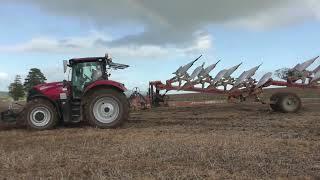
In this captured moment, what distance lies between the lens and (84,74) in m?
16.9

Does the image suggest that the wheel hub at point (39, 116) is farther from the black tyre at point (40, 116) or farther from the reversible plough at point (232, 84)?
the reversible plough at point (232, 84)

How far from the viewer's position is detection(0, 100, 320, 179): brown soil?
27.3 ft

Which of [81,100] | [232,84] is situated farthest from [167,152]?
[232,84]

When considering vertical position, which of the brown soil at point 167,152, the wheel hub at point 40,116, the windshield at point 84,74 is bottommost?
the brown soil at point 167,152

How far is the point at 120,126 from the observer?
1677cm

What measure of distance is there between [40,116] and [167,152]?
7.28m

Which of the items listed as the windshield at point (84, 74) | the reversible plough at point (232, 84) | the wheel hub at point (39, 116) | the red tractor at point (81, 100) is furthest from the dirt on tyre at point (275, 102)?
the wheel hub at point (39, 116)

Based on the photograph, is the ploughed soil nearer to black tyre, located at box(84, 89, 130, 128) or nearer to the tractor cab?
black tyre, located at box(84, 89, 130, 128)

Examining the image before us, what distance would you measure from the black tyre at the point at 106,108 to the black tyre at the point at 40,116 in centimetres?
105

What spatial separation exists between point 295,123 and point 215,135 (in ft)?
15.0

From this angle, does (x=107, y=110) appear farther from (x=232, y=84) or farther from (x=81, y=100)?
(x=232, y=84)

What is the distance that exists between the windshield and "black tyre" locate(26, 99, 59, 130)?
1.07 m

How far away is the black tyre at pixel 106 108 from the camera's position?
53.8 ft

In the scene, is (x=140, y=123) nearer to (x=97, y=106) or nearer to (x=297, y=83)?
(x=97, y=106)
